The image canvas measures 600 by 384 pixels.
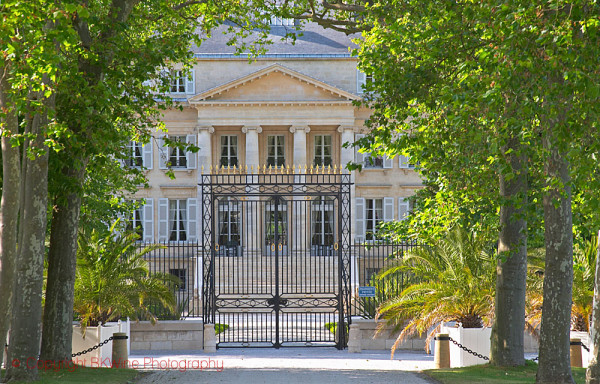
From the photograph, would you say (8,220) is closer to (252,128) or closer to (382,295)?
(382,295)

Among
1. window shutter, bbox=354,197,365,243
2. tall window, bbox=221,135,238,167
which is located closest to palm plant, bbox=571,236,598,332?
window shutter, bbox=354,197,365,243

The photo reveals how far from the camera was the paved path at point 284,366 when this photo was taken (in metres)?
13.1

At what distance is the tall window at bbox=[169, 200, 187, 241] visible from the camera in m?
40.0

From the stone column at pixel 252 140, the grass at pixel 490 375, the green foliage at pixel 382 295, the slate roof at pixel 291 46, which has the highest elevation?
the slate roof at pixel 291 46

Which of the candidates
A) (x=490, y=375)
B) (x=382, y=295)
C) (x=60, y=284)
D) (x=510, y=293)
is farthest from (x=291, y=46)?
(x=490, y=375)

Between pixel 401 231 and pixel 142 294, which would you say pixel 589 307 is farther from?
pixel 142 294

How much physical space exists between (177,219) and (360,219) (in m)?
8.89

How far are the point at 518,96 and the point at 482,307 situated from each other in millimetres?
7307

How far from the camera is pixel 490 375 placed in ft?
40.5

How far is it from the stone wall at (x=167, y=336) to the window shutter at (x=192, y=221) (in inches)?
806

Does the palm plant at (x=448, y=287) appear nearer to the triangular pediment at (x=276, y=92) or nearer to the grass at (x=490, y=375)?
the grass at (x=490, y=375)

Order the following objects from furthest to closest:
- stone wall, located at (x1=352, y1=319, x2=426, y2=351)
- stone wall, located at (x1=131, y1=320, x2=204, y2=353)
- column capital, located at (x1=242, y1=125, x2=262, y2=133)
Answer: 1. column capital, located at (x1=242, y1=125, x2=262, y2=133)
2. stone wall, located at (x1=352, y1=319, x2=426, y2=351)
3. stone wall, located at (x1=131, y1=320, x2=204, y2=353)

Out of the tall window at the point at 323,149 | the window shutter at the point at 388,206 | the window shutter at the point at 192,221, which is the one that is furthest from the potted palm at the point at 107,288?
the window shutter at the point at 388,206

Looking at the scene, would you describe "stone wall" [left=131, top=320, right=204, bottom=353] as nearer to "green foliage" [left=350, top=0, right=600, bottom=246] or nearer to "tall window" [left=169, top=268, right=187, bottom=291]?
"tall window" [left=169, top=268, right=187, bottom=291]
